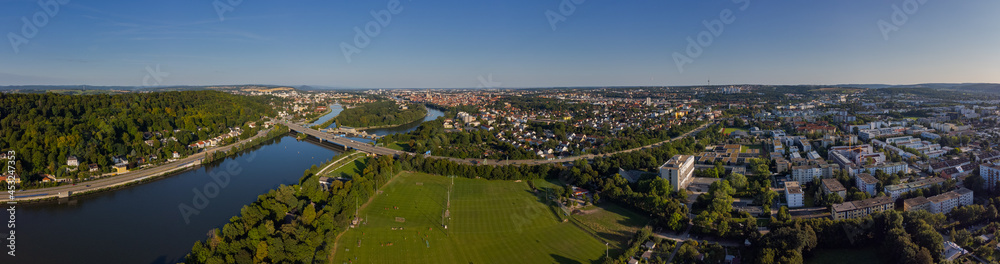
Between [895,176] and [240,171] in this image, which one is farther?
[240,171]

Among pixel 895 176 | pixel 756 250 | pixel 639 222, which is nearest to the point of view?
pixel 756 250

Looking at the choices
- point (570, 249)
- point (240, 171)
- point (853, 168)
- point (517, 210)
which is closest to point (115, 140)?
point (240, 171)

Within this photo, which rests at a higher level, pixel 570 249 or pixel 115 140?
pixel 115 140

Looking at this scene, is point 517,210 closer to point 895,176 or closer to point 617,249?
point 617,249

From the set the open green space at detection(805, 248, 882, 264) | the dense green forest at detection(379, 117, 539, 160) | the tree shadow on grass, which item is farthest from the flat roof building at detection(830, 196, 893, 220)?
the dense green forest at detection(379, 117, 539, 160)

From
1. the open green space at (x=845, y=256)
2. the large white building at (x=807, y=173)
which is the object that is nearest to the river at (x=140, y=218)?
the open green space at (x=845, y=256)

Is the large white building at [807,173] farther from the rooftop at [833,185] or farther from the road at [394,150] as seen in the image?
the road at [394,150]

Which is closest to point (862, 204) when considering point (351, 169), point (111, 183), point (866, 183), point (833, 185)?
point (833, 185)
